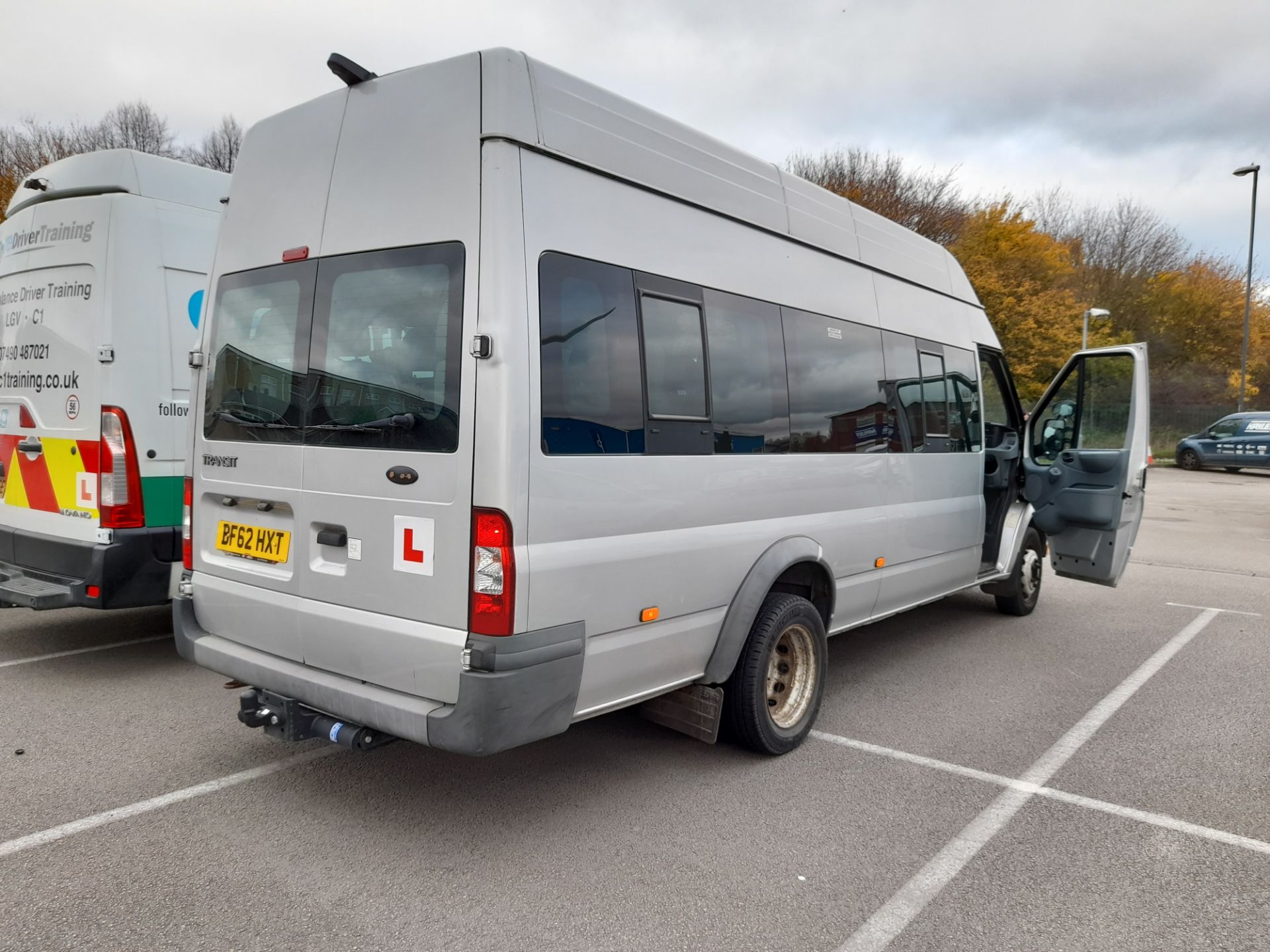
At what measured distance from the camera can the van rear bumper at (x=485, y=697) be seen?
288 centimetres

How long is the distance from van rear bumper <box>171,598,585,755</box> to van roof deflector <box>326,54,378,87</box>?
2.18m

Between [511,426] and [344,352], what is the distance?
0.88 meters

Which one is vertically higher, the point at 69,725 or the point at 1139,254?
the point at 1139,254

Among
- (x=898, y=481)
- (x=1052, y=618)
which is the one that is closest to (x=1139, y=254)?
(x=1052, y=618)

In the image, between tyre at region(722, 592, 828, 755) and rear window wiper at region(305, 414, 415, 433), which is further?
tyre at region(722, 592, 828, 755)

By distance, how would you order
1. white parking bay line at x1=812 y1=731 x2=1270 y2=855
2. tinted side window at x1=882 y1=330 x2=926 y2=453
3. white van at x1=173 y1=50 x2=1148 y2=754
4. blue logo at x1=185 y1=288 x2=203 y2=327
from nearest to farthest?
white van at x1=173 y1=50 x2=1148 y2=754 < white parking bay line at x1=812 y1=731 x2=1270 y2=855 < tinted side window at x1=882 y1=330 x2=926 y2=453 < blue logo at x1=185 y1=288 x2=203 y2=327

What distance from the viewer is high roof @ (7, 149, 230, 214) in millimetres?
5281

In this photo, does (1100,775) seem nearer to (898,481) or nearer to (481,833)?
(898,481)

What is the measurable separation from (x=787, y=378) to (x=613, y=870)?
7.78 ft

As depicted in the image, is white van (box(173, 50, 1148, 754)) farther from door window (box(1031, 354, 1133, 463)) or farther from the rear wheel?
the rear wheel

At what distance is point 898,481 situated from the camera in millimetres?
5230

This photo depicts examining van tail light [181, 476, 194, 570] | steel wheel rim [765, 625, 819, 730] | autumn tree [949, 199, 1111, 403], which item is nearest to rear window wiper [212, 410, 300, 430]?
van tail light [181, 476, 194, 570]

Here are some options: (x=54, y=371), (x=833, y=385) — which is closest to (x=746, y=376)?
(x=833, y=385)

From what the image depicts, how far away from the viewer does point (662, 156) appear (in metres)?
3.66
